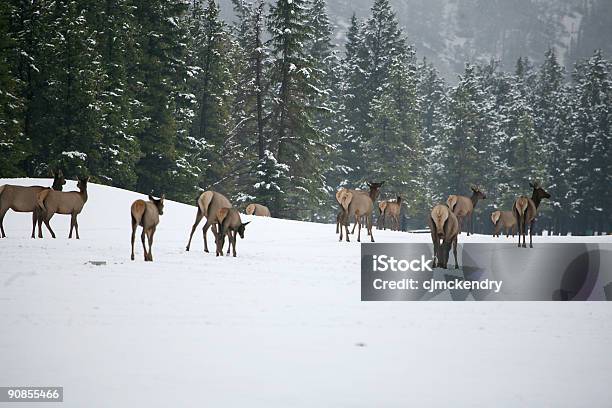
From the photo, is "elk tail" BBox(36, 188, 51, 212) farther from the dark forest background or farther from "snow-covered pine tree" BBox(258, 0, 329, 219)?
"snow-covered pine tree" BBox(258, 0, 329, 219)

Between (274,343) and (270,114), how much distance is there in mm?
45601

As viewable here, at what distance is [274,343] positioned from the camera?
25.4 ft

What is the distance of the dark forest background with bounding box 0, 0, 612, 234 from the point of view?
1516 inches

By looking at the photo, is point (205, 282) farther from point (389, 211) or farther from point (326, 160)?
point (326, 160)

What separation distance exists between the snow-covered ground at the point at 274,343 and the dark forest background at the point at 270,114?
2732cm

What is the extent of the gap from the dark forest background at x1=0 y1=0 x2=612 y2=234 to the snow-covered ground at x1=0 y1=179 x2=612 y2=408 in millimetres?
27324

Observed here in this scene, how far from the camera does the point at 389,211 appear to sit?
37.1 m

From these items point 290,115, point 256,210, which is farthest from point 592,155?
point 256,210

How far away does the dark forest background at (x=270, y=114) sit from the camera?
38.5m

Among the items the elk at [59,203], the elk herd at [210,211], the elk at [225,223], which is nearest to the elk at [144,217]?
the elk herd at [210,211]

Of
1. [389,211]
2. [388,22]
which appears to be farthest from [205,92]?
[388,22]

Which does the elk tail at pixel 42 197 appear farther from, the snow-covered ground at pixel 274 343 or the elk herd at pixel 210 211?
the snow-covered ground at pixel 274 343

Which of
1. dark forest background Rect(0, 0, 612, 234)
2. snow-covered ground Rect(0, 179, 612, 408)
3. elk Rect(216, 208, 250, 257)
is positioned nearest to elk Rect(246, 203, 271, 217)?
dark forest background Rect(0, 0, 612, 234)

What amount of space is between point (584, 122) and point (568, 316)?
74687 mm
